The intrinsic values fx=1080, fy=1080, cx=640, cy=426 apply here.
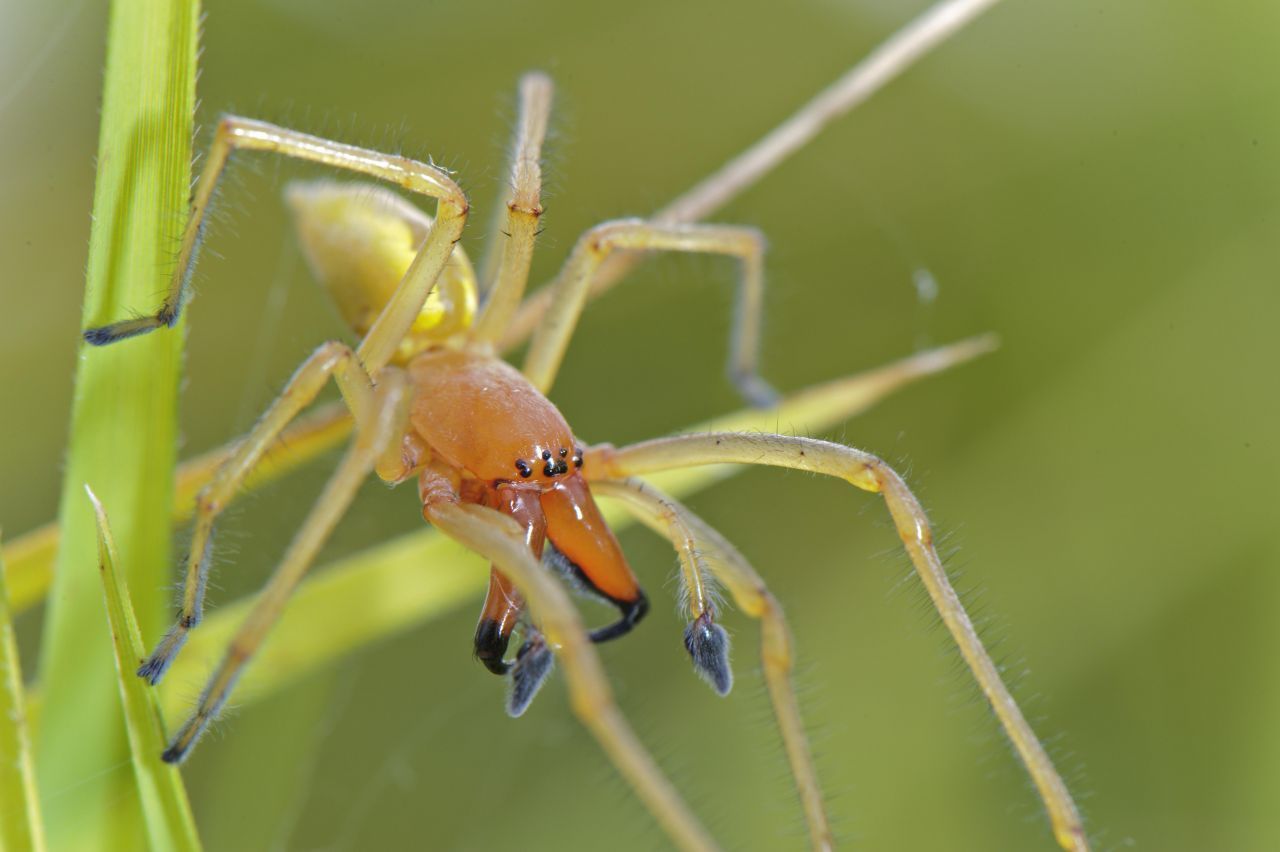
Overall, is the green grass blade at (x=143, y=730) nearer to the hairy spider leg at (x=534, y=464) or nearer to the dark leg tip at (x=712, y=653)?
the hairy spider leg at (x=534, y=464)

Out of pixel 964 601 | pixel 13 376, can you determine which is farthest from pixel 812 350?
pixel 13 376

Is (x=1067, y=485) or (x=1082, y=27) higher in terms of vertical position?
(x=1082, y=27)

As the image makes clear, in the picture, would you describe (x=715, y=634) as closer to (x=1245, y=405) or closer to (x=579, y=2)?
(x=1245, y=405)

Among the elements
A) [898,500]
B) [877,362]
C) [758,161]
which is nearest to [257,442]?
[898,500]

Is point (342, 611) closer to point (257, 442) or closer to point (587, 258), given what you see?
point (257, 442)

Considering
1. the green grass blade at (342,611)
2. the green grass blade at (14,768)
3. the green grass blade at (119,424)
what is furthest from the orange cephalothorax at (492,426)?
the green grass blade at (14,768)
